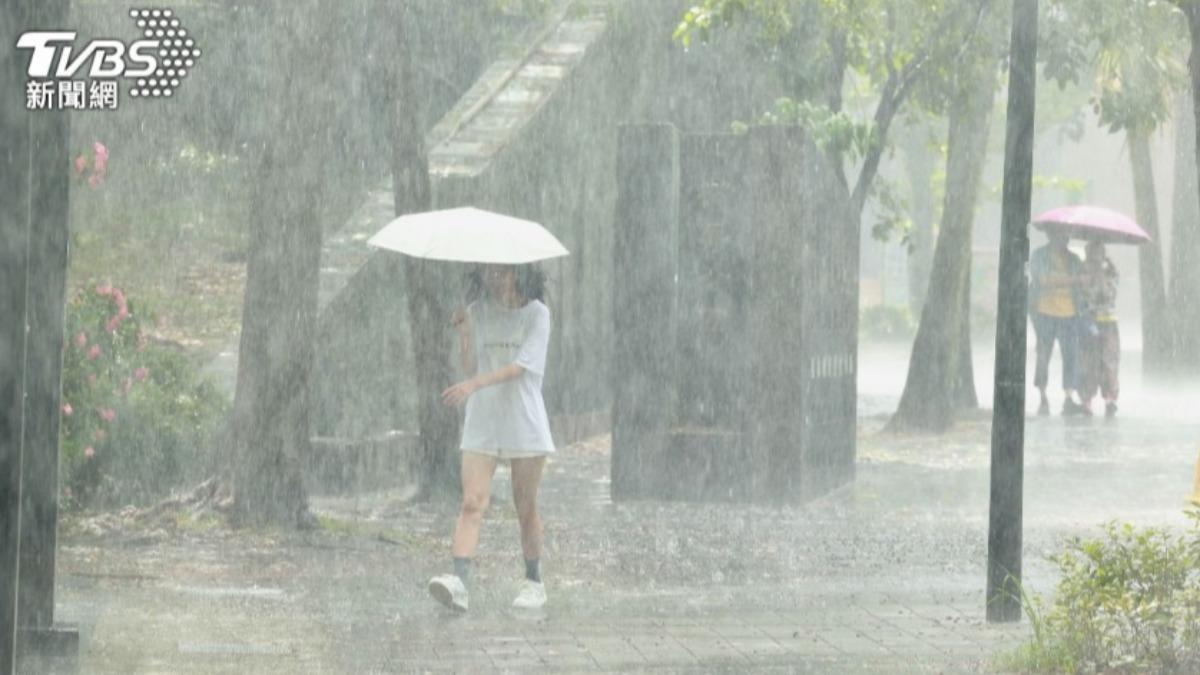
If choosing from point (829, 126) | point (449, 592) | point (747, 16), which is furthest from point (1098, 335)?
point (449, 592)

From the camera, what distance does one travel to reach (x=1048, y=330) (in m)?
26.4

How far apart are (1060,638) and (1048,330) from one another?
1757 cm

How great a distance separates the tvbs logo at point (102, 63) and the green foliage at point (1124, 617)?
14.5 ft

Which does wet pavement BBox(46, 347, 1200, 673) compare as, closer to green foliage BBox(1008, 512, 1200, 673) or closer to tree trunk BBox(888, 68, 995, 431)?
green foliage BBox(1008, 512, 1200, 673)

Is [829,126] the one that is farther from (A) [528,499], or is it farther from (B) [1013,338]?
(B) [1013,338]

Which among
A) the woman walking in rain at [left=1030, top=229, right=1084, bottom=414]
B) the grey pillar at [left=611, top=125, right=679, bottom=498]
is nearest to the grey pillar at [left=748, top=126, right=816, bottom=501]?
the grey pillar at [left=611, top=125, right=679, bottom=498]

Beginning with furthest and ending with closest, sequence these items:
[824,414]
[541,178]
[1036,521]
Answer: [541,178] < [824,414] < [1036,521]

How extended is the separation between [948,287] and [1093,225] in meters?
3.16

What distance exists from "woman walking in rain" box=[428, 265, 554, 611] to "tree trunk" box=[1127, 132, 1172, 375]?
2178 centimetres

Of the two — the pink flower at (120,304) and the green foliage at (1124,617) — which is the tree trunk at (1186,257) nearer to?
the pink flower at (120,304)

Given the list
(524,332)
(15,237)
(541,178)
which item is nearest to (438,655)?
(524,332)

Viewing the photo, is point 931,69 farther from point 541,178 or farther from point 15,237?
point 15,237

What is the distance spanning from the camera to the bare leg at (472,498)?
11.6 metres

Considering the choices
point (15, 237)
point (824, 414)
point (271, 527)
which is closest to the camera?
point (15, 237)
